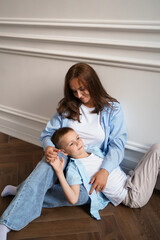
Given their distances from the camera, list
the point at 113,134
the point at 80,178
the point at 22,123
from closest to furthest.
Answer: the point at 80,178 < the point at 113,134 < the point at 22,123

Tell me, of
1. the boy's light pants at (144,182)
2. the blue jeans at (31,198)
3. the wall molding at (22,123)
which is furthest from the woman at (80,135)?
the wall molding at (22,123)

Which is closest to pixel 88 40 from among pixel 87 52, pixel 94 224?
pixel 87 52

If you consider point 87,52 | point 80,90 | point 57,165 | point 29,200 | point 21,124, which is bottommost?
point 21,124

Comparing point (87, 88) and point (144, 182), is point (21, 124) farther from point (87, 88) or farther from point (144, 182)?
point (144, 182)

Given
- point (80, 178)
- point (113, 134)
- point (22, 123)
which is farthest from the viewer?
point (22, 123)

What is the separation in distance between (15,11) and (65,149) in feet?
3.94

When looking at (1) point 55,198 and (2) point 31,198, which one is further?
(1) point 55,198

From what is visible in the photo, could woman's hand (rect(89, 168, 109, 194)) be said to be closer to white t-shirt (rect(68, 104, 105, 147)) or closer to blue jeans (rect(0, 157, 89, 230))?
blue jeans (rect(0, 157, 89, 230))

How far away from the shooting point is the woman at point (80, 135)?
123 centimetres

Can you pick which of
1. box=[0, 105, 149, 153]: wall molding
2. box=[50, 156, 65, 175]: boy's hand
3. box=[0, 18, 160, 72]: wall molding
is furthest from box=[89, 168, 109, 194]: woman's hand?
box=[0, 105, 149, 153]: wall molding

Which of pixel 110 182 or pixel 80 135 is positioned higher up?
pixel 80 135

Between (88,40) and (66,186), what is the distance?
94 cm

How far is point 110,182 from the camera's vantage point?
4.62 ft

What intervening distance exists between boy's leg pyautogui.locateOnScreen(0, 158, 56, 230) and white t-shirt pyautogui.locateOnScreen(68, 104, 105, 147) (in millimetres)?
322
